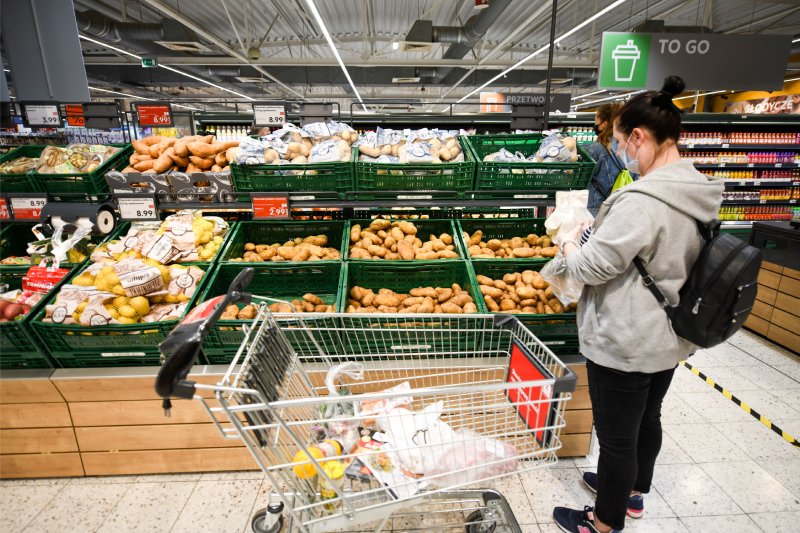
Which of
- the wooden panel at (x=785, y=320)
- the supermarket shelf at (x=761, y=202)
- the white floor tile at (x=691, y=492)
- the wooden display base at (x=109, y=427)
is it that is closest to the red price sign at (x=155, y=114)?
the wooden display base at (x=109, y=427)

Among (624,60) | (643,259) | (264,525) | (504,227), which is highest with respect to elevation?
(624,60)

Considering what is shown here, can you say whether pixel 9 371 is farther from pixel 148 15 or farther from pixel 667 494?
pixel 148 15

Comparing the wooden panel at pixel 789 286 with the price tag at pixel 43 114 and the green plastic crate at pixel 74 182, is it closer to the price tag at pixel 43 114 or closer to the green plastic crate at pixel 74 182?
the green plastic crate at pixel 74 182

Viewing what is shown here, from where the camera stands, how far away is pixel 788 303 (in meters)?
3.94

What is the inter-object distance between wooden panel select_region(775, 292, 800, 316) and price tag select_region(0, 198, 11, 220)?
6288 millimetres

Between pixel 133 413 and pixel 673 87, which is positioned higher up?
pixel 673 87

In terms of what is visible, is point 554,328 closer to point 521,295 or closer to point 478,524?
point 521,295

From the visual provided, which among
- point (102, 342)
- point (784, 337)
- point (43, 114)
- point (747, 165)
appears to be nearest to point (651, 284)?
point (102, 342)

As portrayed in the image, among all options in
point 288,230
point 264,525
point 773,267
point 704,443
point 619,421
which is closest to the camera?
point 619,421

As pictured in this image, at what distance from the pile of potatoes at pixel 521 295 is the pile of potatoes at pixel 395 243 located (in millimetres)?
342

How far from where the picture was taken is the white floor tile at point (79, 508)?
6.99 ft

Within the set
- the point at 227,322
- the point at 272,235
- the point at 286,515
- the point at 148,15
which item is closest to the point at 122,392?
the point at 227,322

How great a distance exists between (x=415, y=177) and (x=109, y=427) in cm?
223

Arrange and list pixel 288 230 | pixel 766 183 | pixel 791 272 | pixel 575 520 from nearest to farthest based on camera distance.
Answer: pixel 575 520 → pixel 288 230 → pixel 791 272 → pixel 766 183
